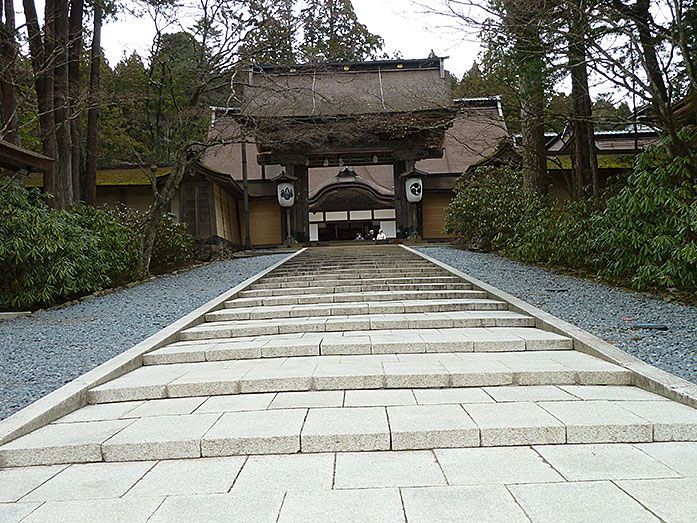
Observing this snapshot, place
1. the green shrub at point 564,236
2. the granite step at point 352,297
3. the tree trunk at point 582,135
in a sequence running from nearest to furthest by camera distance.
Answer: the granite step at point 352,297 → the green shrub at point 564,236 → the tree trunk at point 582,135

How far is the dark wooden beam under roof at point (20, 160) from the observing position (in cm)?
725

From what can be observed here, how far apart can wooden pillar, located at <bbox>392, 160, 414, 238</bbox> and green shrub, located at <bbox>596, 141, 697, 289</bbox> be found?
919cm

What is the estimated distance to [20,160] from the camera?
7.61m

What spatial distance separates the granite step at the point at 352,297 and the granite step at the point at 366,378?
2.92 meters

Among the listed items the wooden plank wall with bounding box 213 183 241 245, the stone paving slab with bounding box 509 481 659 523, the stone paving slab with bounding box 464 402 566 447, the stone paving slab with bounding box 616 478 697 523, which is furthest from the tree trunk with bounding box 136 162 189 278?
the stone paving slab with bounding box 616 478 697 523

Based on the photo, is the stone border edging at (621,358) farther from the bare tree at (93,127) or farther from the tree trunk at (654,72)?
the bare tree at (93,127)

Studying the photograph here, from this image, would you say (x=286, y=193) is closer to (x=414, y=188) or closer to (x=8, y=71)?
(x=414, y=188)

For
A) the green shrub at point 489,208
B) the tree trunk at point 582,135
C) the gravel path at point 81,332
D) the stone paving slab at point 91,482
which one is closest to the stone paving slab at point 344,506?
the stone paving slab at point 91,482

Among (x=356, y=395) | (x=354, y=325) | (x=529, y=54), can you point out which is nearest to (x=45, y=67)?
(x=354, y=325)

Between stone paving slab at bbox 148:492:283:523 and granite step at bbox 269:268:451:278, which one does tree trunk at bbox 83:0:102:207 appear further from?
stone paving slab at bbox 148:492:283:523

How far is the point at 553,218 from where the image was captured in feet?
30.7

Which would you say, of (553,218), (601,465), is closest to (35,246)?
(601,465)

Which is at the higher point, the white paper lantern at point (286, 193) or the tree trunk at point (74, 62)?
the tree trunk at point (74, 62)

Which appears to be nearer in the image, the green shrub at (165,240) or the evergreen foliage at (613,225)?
the evergreen foliage at (613,225)
